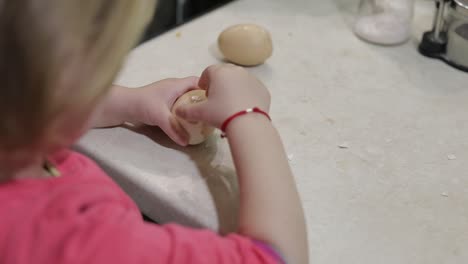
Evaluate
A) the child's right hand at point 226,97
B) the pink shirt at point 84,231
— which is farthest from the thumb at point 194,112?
the pink shirt at point 84,231

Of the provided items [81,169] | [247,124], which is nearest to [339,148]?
[247,124]

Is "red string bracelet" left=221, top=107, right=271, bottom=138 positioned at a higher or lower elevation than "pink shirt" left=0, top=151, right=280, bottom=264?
lower

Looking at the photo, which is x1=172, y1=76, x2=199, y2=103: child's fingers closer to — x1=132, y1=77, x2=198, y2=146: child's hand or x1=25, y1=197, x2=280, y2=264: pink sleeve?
x1=132, y1=77, x2=198, y2=146: child's hand

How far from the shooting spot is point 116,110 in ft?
2.05

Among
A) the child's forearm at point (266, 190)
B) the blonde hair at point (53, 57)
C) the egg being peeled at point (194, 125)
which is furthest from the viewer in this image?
the egg being peeled at point (194, 125)

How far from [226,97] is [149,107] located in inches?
3.3

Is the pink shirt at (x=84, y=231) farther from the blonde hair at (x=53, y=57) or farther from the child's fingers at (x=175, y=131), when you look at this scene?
the child's fingers at (x=175, y=131)

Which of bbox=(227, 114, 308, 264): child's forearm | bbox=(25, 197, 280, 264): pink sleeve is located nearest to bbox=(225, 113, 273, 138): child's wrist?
bbox=(227, 114, 308, 264): child's forearm

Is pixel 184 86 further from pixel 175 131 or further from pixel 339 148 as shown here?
pixel 339 148

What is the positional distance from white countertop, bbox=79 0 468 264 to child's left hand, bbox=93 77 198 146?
0.01 metres

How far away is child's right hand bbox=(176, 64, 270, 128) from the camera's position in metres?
0.57

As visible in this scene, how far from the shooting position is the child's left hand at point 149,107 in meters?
0.61

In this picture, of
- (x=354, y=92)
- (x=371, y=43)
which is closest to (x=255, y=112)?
(x=354, y=92)

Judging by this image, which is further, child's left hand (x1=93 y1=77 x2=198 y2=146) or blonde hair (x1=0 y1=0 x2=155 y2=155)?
child's left hand (x1=93 y1=77 x2=198 y2=146)
